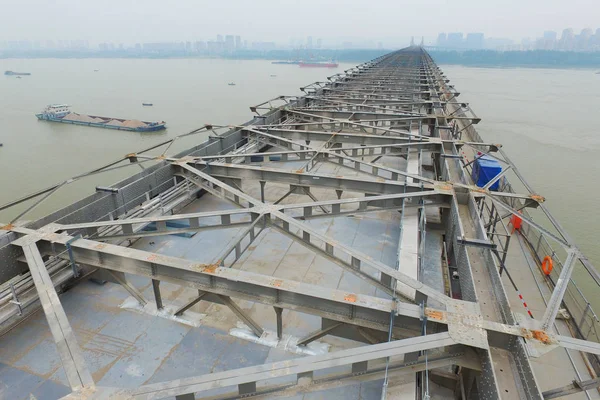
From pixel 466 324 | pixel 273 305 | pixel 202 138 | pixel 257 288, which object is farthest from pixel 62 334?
pixel 202 138

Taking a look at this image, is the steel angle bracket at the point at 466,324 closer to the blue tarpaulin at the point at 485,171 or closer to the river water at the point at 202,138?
the blue tarpaulin at the point at 485,171

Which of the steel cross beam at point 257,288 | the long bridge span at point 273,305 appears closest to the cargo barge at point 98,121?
the long bridge span at point 273,305

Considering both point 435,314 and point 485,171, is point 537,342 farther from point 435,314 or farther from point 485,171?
point 485,171

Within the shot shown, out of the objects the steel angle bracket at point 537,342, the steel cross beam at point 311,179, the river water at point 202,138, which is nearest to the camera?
the steel angle bracket at point 537,342

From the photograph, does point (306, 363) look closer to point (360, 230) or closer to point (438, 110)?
point (360, 230)

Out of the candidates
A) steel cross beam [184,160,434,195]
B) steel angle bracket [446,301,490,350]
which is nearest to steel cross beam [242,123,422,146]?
steel cross beam [184,160,434,195]

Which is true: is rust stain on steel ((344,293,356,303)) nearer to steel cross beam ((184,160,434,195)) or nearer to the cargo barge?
steel cross beam ((184,160,434,195))
